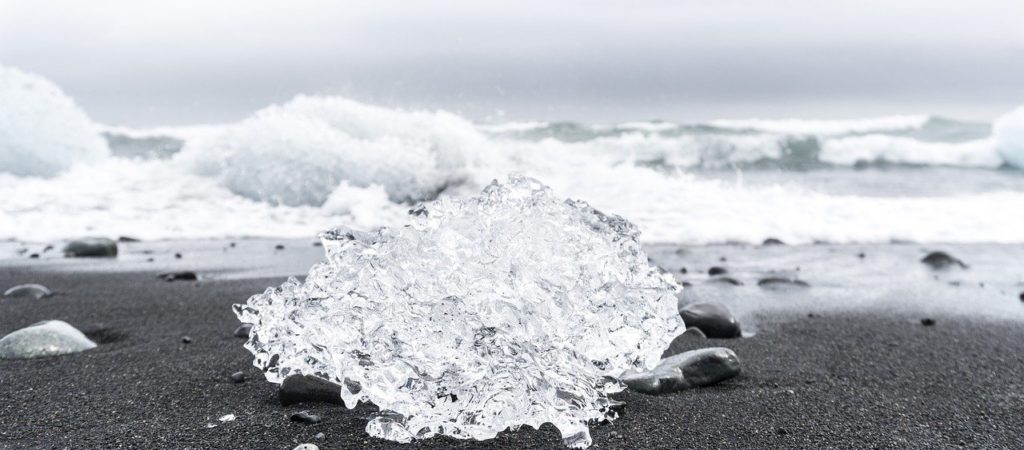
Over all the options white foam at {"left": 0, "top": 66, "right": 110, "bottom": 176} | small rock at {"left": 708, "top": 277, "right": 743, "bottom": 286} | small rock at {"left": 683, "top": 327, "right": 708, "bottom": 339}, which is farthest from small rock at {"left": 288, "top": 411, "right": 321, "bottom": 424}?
white foam at {"left": 0, "top": 66, "right": 110, "bottom": 176}

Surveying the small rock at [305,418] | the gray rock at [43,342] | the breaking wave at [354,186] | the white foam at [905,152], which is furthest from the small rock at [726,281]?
the white foam at [905,152]

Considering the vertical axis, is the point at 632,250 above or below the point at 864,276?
above

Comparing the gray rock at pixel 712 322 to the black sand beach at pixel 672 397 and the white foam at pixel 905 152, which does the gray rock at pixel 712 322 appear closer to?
the black sand beach at pixel 672 397

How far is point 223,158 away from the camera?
9.42 m

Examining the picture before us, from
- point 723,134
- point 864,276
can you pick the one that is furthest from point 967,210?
point 723,134

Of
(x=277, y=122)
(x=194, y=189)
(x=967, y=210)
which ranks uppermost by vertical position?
(x=277, y=122)

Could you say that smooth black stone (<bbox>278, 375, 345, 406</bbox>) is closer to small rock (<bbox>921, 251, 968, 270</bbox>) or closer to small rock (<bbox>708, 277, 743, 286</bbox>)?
small rock (<bbox>708, 277, 743, 286</bbox>)

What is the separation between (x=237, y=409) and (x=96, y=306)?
2.01 metres

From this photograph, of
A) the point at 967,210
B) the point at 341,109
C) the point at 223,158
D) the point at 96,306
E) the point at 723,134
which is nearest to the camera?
the point at 96,306

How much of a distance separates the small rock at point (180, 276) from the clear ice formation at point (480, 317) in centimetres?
273

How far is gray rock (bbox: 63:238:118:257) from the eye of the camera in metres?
5.23

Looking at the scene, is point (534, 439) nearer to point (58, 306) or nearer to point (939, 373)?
point (939, 373)

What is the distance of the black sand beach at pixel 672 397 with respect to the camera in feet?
5.66

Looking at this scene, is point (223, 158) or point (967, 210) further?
point (223, 158)
